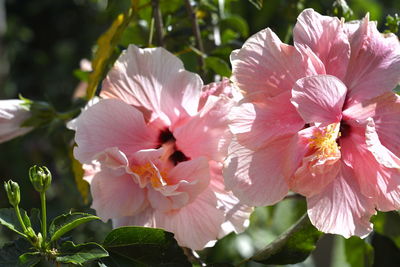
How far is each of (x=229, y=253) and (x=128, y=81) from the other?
80cm

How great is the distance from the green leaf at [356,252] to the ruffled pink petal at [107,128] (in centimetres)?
41

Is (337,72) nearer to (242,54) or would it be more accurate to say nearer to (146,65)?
(242,54)

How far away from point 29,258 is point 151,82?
0.25m

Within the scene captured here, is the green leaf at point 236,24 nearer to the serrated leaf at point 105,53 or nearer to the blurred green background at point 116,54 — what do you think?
the blurred green background at point 116,54

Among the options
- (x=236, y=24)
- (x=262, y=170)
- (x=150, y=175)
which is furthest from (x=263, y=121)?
(x=236, y=24)

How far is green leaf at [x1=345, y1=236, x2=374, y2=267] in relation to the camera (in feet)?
3.54

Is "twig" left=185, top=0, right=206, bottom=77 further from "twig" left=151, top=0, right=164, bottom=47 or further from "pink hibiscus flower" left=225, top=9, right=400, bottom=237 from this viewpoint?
"pink hibiscus flower" left=225, top=9, right=400, bottom=237

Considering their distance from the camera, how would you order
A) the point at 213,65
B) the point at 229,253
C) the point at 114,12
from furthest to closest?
the point at 229,253 < the point at 114,12 < the point at 213,65

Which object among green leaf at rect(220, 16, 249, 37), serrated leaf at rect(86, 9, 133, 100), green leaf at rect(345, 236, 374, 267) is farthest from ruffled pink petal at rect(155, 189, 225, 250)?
green leaf at rect(220, 16, 249, 37)

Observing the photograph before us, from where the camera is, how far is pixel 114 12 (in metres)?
1.25

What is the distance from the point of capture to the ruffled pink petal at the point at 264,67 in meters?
0.75

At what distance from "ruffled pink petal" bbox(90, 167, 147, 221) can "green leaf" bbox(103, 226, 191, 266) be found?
0.05 metres

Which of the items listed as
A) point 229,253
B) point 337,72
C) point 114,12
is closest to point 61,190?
point 229,253

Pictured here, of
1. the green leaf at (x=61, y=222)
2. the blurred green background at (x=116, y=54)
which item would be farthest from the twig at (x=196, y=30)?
the green leaf at (x=61, y=222)
